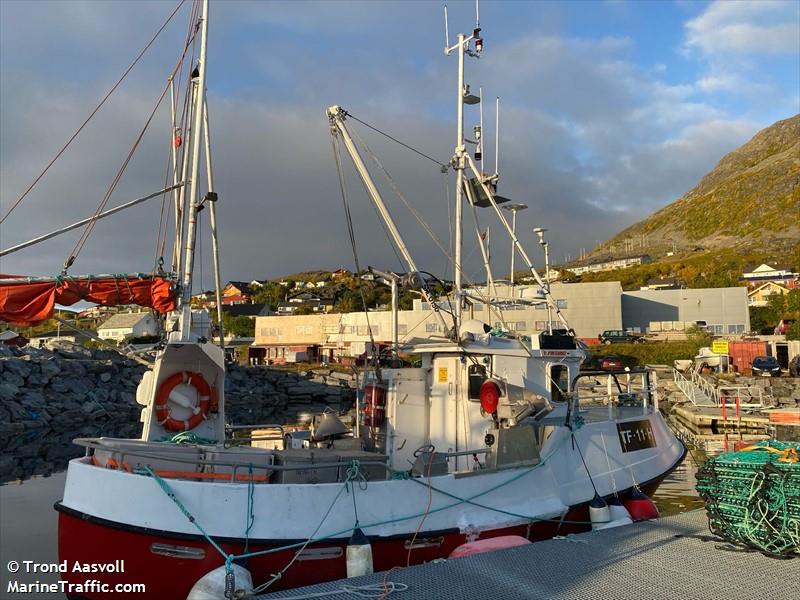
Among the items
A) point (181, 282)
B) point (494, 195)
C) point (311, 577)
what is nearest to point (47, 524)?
point (181, 282)

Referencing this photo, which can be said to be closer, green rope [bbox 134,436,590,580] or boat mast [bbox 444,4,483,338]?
green rope [bbox 134,436,590,580]

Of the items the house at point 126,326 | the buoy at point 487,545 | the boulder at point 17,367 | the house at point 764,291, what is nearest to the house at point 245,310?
the house at point 126,326

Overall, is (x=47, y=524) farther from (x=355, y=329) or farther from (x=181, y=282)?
(x=355, y=329)

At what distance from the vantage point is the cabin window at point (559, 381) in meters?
10.8

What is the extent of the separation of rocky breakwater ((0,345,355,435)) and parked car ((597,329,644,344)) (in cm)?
2087

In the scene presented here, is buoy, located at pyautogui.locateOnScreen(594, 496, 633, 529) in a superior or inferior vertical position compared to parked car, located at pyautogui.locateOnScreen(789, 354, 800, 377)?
inferior

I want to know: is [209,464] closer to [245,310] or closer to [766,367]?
[766,367]

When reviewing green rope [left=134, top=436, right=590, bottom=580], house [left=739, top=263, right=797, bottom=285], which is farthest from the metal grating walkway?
house [left=739, top=263, right=797, bottom=285]

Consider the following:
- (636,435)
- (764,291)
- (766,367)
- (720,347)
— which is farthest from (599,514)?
(764,291)

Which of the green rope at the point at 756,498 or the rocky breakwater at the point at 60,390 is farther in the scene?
the rocky breakwater at the point at 60,390

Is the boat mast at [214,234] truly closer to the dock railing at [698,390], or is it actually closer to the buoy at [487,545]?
the buoy at [487,545]

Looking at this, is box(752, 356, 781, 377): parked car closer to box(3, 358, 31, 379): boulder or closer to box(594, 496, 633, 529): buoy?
box(594, 496, 633, 529): buoy

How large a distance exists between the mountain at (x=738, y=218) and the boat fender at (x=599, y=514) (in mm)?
119559

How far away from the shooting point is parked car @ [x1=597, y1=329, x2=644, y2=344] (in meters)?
51.2
